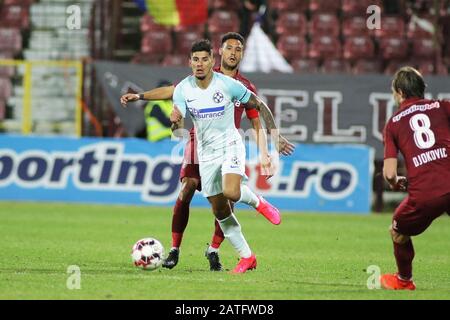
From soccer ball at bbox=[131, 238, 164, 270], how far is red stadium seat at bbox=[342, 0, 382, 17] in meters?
12.1

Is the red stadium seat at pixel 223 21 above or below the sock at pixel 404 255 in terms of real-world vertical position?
above

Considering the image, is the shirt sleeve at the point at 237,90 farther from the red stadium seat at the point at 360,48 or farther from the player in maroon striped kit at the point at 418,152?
the red stadium seat at the point at 360,48

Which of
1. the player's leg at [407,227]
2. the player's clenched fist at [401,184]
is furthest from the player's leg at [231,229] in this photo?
the player's clenched fist at [401,184]

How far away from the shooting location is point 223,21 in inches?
809

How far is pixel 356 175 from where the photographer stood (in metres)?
18.0

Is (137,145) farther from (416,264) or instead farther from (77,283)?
(77,283)

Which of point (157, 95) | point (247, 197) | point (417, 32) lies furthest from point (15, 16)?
point (247, 197)

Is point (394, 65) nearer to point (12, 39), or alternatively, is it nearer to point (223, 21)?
point (223, 21)

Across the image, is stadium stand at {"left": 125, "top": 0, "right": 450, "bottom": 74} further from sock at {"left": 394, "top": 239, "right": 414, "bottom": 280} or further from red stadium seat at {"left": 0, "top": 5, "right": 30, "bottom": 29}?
sock at {"left": 394, "top": 239, "right": 414, "bottom": 280}

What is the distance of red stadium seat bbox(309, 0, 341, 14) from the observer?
20656mm

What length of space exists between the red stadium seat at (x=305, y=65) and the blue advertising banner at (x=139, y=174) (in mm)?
2547

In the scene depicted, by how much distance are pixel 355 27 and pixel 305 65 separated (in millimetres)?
1362

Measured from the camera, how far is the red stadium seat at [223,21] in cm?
2036

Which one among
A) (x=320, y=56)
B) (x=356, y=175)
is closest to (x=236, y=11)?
(x=320, y=56)
